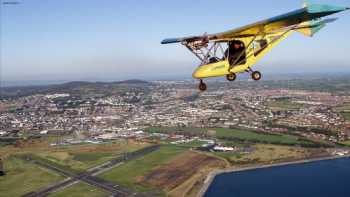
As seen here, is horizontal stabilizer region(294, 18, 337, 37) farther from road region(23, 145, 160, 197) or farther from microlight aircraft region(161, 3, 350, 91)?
road region(23, 145, 160, 197)

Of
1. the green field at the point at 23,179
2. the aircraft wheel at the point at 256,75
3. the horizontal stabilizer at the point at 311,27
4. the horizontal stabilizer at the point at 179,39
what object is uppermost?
the horizontal stabilizer at the point at 311,27

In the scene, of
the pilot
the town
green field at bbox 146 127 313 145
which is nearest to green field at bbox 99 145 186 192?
the town

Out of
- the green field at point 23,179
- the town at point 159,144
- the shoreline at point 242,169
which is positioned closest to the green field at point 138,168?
the town at point 159,144

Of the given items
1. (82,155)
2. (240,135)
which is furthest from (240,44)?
(240,135)

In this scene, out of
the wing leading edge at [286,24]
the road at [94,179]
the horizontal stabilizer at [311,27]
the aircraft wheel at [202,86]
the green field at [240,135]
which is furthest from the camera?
the green field at [240,135]

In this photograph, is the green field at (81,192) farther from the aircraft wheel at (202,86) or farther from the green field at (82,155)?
the aircraft wheel at (202,86)

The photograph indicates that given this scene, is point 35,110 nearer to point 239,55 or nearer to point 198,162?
point 198,162

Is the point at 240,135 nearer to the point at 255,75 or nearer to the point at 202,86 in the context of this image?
the point at 202,86
